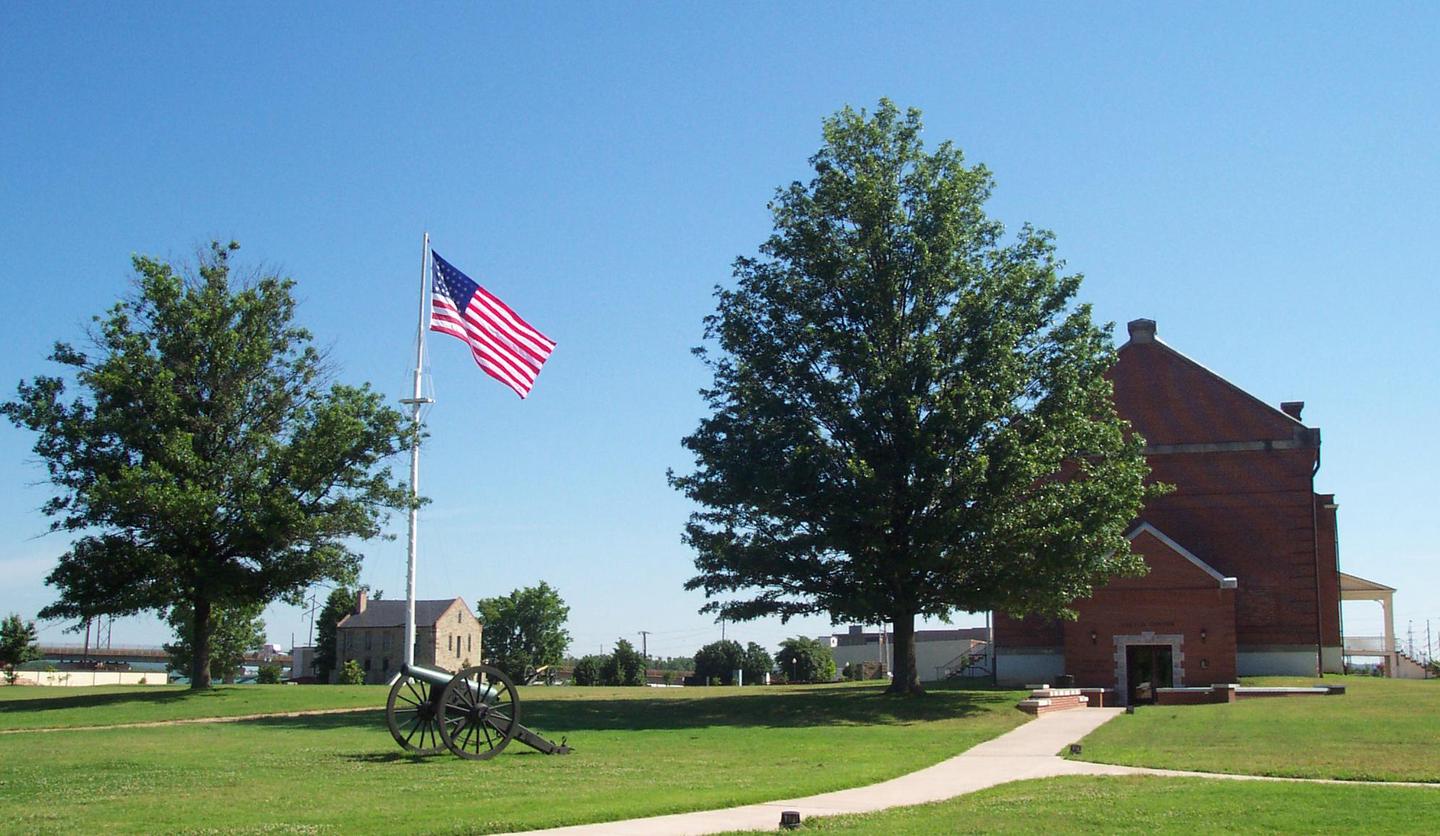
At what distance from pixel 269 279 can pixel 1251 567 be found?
3794 cm

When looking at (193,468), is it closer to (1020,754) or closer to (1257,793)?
(1020,754)

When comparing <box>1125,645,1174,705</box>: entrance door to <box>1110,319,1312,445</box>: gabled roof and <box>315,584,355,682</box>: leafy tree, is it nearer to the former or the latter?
<box>1110,319,1312,445</box>: gabled roof

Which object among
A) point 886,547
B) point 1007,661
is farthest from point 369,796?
point 1007,661

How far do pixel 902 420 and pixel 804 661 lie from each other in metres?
38.1

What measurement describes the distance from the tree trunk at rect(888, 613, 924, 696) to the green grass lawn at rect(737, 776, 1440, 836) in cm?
1924

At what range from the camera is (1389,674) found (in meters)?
57.5

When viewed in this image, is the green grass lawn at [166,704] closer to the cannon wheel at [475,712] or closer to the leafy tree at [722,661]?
the cannon wheel at [475,712]

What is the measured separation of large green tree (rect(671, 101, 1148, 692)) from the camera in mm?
33125

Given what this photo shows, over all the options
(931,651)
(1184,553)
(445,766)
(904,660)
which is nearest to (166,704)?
(445,766)

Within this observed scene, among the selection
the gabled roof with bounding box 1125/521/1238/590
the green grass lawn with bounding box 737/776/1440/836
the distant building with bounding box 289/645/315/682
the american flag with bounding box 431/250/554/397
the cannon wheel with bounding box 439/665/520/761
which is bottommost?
the distant building with bounding box 289/645/315/682

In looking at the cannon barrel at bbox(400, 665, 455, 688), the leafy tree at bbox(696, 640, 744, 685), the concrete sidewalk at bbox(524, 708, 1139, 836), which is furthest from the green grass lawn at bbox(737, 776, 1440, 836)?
the leafy tree at bbox(696, 640, 744, 685)

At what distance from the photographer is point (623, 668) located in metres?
69.6

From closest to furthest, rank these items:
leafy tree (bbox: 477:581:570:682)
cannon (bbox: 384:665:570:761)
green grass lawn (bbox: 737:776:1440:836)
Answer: green grass lawn (bbox: 737:776:1440:836)
cannon (bbox: 384:665:570:761)
leafy tree (bbox: 477:581:570:682)

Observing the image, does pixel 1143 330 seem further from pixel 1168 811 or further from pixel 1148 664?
pixel 1168 811
